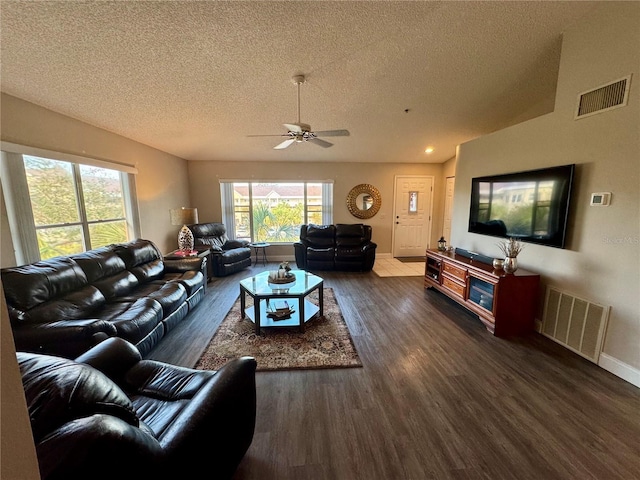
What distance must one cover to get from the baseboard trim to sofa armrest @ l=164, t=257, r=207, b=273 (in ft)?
15.2

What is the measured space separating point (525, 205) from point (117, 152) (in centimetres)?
548

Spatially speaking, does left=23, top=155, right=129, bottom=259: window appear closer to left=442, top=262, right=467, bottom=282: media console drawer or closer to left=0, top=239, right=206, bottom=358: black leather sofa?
left=0, top=239, right=206, bottom=358: black leather sofa

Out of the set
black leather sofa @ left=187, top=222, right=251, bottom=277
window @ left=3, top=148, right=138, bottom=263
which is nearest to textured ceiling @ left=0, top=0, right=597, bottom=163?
window @ left=3, top=148, right=138, bottom=263

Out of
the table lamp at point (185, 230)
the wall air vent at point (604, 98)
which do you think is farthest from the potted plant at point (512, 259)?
the table lamp at point (185, 230)

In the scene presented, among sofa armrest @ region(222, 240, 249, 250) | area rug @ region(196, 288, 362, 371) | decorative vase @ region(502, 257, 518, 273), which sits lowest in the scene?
area rug @ region(196, 288, 362, 371)

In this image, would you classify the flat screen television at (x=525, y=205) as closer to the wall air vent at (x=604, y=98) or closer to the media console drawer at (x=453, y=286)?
the wall air vent at (x=604, y=98)

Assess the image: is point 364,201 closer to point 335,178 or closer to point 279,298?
point 335,178

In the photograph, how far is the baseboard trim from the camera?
205 centimetres

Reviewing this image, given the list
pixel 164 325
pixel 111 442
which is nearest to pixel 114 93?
pixel 164 325

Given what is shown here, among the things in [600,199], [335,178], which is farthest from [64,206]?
[600,199]

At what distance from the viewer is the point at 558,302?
8.64ft

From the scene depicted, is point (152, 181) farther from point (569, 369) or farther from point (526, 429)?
point (569, 369)

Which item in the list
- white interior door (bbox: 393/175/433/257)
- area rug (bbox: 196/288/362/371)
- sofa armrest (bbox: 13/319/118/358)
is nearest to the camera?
sofa armrest (bbox: 13/319/118/358)

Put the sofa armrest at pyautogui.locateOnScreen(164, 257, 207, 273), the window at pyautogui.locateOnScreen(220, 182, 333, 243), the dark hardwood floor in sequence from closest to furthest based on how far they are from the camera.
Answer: the dark hardwood floor → the sofa armrest at pyautogui.locateOnScreen(164, 257, 207, 273) → the window at pyautogui.locateOnScreen(220, 182, 333, 243)
